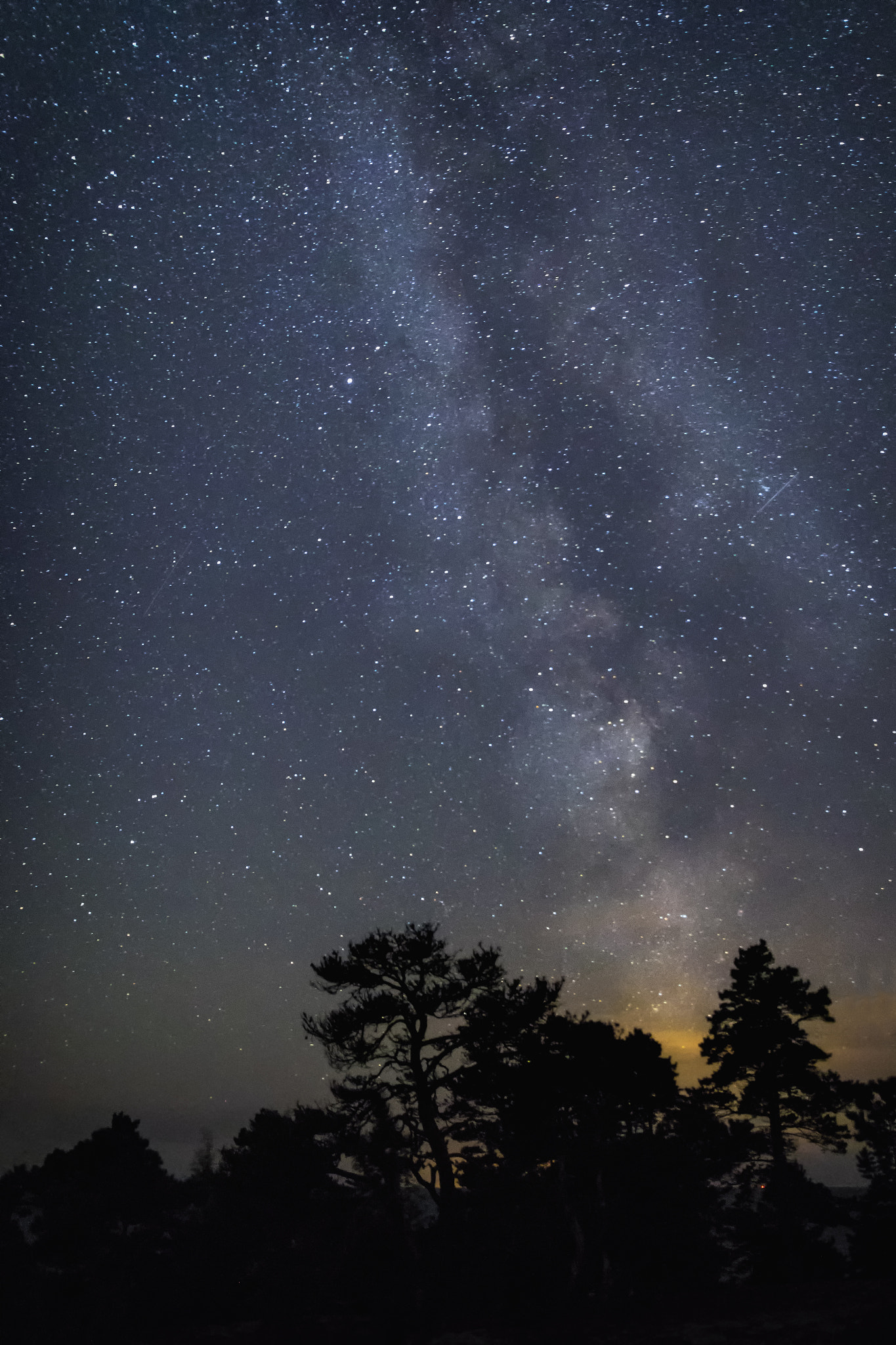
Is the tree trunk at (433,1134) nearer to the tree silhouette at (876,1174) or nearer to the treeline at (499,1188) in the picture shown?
the treeline at (499,1188)

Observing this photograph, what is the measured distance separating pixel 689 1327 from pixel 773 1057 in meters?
14.8

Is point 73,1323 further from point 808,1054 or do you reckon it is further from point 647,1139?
point 808,1054

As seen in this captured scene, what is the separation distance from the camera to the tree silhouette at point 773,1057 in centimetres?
2920

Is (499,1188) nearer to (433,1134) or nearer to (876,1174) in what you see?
(433,1134)

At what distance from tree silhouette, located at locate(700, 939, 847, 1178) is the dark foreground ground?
10.7 meters

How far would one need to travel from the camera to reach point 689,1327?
16969mm

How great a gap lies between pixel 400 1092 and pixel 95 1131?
28.0 metres

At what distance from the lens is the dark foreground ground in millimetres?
15336

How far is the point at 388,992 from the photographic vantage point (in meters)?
26.1

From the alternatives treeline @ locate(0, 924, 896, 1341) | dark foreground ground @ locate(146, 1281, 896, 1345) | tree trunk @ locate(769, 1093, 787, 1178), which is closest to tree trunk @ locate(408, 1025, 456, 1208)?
treeline @ locate(0, 924, 896, 1341)

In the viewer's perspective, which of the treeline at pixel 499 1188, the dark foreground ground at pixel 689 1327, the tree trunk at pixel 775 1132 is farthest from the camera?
the tree trunk at pixel 775 1132

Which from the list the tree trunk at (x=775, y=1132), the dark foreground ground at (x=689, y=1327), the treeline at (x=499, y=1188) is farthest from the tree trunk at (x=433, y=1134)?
the tree trunk at (x=775, y=1132)

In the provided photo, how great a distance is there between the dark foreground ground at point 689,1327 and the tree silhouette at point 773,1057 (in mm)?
10668

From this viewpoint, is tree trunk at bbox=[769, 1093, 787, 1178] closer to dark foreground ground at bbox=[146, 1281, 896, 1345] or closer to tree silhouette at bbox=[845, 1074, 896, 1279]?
tree silhouette at bbox=[845, 1074, 896, 1279]
